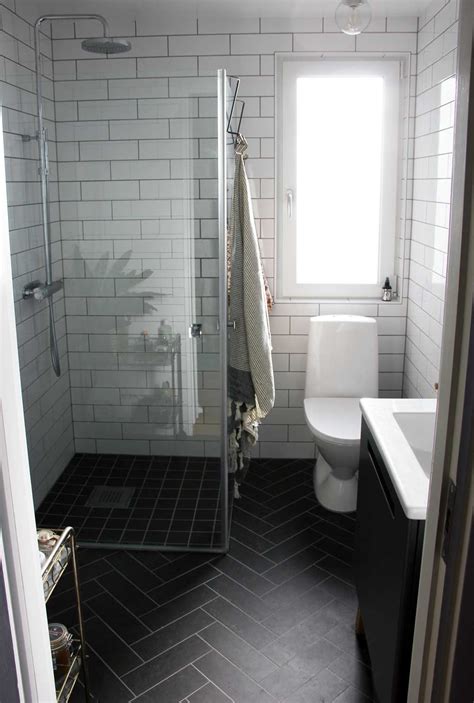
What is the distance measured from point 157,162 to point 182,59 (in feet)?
3.29

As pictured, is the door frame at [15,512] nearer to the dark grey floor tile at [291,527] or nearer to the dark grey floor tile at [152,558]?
the dark grey floor tile at [152,558]

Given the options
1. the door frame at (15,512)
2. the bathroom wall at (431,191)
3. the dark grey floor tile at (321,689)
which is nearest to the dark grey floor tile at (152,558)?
the dark grey floor tile at (321,689)

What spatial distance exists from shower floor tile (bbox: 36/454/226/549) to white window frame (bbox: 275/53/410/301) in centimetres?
119

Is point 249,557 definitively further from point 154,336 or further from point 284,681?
point 154,336

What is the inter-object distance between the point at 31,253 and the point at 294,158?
1485 millimetres

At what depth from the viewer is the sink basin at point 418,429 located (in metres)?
2.09

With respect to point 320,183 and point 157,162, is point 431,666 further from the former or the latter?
point 320,183

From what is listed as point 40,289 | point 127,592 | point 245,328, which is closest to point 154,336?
point 245,328

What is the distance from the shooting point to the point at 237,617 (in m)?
2.55

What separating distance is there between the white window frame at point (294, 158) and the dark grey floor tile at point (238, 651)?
5.90ft

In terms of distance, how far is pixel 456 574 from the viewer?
108 cm

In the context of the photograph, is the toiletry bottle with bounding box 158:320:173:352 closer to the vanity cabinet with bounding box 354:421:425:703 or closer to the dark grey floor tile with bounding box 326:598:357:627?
the vanity cabinet with bounding box 354:421:425:703

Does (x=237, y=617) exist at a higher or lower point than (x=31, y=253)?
lower

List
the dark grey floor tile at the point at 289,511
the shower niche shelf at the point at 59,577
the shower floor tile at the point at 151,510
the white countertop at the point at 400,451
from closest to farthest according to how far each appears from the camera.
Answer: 1. the white countertop at the point at 400,451
2. the shower niche shelf at the point at 59,577
3. the shower floor tile at the point at 151,510
4. the dark grey floor tile at the point at 289,511
